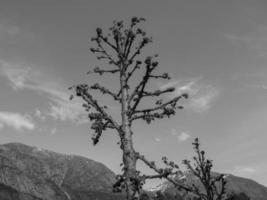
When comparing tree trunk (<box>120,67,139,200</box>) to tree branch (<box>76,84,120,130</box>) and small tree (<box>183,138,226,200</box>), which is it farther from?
small tree (<box>183,138,226,200</box>)

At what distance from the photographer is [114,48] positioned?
13.6 metres

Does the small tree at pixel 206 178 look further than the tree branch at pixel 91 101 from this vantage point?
Yes

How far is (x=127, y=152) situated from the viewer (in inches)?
447

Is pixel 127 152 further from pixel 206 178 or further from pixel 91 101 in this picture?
pixel 206 178

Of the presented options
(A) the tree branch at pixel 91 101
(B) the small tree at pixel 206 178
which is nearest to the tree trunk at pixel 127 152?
(A) the tree branch at pixel 91 101

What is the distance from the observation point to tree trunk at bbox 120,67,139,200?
1056cm

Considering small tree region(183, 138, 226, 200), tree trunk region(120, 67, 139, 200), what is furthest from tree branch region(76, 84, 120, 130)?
small tree region(183, 138, 226, 200)

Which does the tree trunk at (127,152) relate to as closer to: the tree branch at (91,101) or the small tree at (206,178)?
the tree branch at (91,101)

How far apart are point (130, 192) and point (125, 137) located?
6.38 ft

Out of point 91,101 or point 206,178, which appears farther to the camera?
point 206,178

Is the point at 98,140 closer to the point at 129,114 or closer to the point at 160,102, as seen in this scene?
the point at 129,114

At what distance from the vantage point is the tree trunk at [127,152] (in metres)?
10.6

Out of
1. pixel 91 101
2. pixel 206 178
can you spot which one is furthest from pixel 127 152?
pixel 206 178

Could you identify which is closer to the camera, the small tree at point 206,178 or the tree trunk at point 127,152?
the tree trunk at point 127,152
